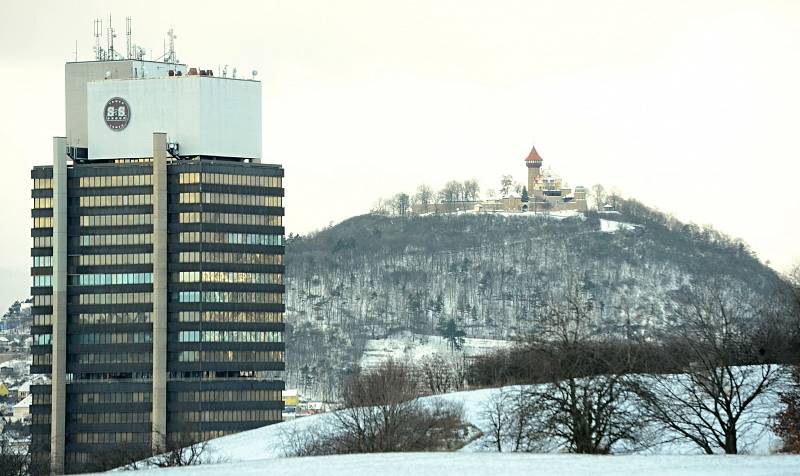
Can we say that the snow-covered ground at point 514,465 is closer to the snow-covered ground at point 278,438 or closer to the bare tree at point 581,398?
the bare tree at point 581,398

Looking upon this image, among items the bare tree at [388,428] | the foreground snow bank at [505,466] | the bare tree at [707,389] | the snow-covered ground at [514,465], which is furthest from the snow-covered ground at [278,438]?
the foreground snow bank at [505,466]

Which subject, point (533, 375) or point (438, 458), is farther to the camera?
point (533, 375)

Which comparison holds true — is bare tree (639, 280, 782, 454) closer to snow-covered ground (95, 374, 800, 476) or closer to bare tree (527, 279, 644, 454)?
bare tree (527, 279, 644, 454)

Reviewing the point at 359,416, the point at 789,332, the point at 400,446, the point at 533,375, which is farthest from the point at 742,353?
the point at 359,416

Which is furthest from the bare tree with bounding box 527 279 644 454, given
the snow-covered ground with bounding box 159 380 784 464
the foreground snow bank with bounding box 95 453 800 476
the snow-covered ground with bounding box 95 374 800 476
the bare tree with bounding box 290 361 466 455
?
the foreground snow bank with bounding box 95 453 800 476

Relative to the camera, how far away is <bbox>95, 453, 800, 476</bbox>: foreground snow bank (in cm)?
6831

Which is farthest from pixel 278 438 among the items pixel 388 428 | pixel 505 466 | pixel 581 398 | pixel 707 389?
pixel 505 466

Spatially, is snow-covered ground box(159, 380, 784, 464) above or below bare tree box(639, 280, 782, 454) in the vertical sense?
below

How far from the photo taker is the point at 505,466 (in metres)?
71.8

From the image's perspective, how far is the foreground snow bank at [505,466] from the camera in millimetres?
68312

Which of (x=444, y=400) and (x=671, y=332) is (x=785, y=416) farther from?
(x=444, y=400)

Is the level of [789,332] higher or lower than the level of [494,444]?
higher

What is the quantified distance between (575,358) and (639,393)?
7.13m

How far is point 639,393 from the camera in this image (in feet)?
300
